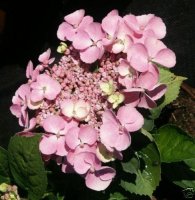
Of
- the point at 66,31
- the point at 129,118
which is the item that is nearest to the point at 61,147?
the point at 129,118

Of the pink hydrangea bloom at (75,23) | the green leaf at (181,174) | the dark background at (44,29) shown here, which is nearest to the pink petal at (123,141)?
the pink hydrangea bloom at (75,23)

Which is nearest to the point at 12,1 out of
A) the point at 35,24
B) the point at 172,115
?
the point at 35,24

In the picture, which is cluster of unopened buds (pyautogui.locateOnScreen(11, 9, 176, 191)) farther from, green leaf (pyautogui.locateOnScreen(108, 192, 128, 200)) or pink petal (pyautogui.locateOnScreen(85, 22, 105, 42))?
green leaf (pyautogui.locateOnScreen(108, 192, 128, 200))

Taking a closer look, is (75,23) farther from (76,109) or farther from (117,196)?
(117,196)

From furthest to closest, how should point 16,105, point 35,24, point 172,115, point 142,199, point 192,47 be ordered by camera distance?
1. point 35,24
2. point 192,47
3. point 172,115
4. point 142,199
5. point 16,105

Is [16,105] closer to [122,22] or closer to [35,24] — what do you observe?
[122,22]
